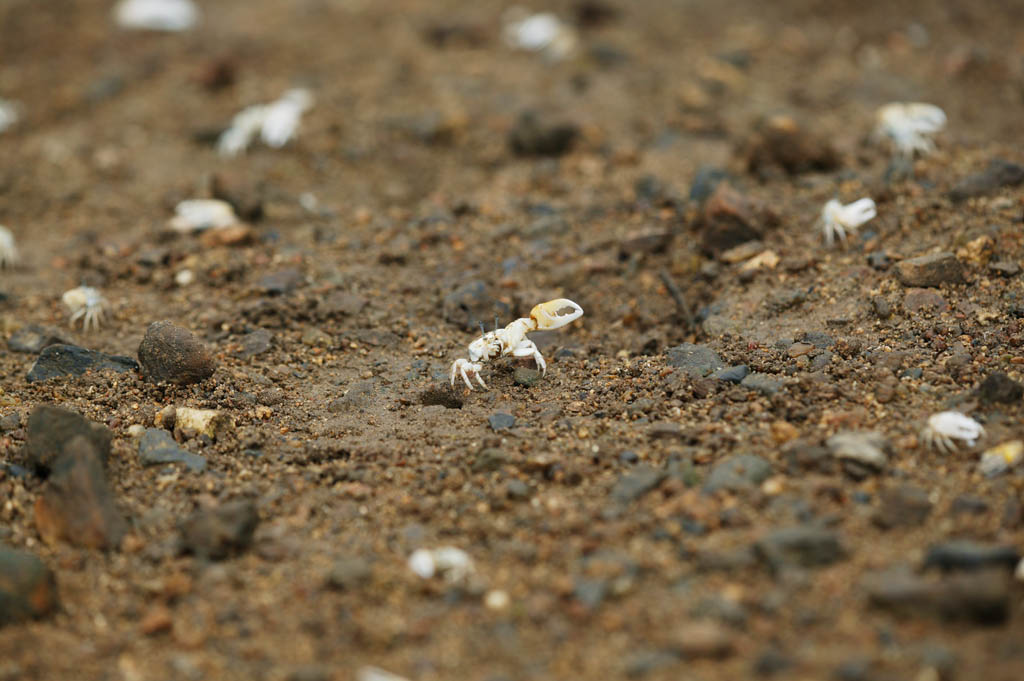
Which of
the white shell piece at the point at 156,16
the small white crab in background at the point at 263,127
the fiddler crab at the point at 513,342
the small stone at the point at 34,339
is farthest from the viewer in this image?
the white shell piece at the point at 156,16

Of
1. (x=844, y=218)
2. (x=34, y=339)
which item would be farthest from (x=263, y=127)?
(x=844, y=218)

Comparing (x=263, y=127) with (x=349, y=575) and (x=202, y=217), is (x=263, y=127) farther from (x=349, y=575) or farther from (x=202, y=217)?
(x=349, y=575)

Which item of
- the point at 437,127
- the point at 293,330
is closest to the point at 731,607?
the point at 293,330

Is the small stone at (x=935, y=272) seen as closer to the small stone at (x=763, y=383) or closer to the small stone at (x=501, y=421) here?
the small stone at (x=763, y=383)

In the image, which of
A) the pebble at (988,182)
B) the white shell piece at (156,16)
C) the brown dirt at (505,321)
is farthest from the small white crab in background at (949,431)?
the white shell piece at (156,16)

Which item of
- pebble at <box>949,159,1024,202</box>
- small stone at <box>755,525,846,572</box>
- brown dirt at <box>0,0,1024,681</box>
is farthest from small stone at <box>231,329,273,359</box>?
pebble at <box>949,159,1024,202</box>

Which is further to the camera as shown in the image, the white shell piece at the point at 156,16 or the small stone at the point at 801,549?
the white shell piece at the point at 156,16
